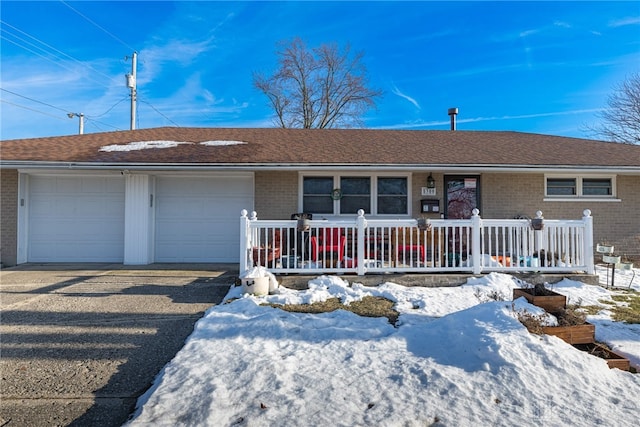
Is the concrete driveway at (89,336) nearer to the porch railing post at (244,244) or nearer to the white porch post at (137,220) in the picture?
the porch railing post at (244,244)

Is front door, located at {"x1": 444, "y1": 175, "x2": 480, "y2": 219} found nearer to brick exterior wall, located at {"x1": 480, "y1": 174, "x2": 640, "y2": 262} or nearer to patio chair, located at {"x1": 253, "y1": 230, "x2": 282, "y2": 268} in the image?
brick exterior wall, located at {"x1": 480, "y1": 174, "x2": 640, "y2": 262}

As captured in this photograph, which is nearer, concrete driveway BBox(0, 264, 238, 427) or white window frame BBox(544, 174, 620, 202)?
concrete driveway BBox(0, 264, 238, 427)

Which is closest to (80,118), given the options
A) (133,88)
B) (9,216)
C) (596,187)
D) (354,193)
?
(133,88)

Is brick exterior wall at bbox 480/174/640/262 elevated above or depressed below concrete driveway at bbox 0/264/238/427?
above

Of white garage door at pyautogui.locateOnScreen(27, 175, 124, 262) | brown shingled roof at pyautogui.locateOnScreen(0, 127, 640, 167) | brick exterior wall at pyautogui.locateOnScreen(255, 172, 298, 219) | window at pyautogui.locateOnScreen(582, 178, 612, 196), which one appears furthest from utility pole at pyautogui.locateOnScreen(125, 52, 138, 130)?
window at pyautogui.locateOnScreen(582, 178, 612, 196)

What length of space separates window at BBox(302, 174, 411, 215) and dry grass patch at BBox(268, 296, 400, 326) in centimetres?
417

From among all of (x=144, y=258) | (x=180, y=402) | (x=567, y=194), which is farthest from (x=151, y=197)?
(x=567, y=194)

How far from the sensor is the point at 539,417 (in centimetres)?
258

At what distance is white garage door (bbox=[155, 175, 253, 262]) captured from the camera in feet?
31.9

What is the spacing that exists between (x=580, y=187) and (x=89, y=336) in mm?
10950

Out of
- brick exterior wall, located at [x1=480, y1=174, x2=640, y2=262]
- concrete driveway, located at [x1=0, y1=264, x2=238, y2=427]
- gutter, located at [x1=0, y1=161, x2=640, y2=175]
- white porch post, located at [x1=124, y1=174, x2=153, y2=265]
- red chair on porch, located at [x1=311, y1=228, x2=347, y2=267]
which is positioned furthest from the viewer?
brick exterior wall, located at [x1=480, y1=174, x2=640, y2=262]

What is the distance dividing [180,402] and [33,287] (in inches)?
223

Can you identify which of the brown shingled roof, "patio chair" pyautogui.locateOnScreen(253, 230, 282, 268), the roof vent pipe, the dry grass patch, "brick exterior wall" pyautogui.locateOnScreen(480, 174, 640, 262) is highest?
the roof vent pipe

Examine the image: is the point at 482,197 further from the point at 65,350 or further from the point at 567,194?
the point at 65,350
